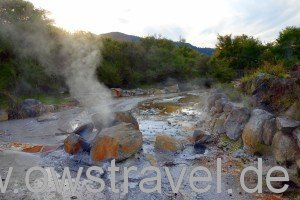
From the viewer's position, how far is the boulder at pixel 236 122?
36.5 feet

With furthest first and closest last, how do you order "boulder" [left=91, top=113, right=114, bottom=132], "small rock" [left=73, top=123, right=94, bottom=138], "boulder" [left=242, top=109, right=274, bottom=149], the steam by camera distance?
the steam → "boulder" [left=91, top=113, right=114, bottom=132] → "small rock" [left=73, top=123, right=94, bottom=138] → "boulder" [left=242, top=109, right=274, bottom=149]

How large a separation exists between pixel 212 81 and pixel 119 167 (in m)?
33.4

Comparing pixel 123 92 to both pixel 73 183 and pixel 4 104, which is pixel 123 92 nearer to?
pixel 4 104

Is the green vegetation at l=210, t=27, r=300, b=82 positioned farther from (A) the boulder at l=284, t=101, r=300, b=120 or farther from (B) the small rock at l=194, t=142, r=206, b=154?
(A) the boulder at l=284, t=101, r=300, b=120

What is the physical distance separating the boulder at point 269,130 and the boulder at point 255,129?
0.17m

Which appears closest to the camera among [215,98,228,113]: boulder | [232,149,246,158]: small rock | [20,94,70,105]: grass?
[232,149,246,158]: small rock

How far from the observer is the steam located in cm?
2650

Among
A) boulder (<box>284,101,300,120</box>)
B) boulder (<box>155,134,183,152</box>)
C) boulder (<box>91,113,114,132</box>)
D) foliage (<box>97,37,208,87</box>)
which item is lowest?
boulder (<box>155,134,183,152</box>)

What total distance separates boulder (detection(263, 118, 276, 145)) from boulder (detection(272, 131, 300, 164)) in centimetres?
40

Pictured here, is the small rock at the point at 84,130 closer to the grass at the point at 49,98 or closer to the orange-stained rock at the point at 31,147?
the orange-stained rock at the point at 31,147

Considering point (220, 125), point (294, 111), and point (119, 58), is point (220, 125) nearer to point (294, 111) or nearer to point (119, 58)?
point (294, 111)

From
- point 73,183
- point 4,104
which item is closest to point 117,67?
point 4,104

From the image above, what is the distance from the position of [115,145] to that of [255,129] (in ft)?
13.0

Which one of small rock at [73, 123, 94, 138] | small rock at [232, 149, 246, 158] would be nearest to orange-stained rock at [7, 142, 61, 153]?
small rock at [73, 123, 94, 138]
